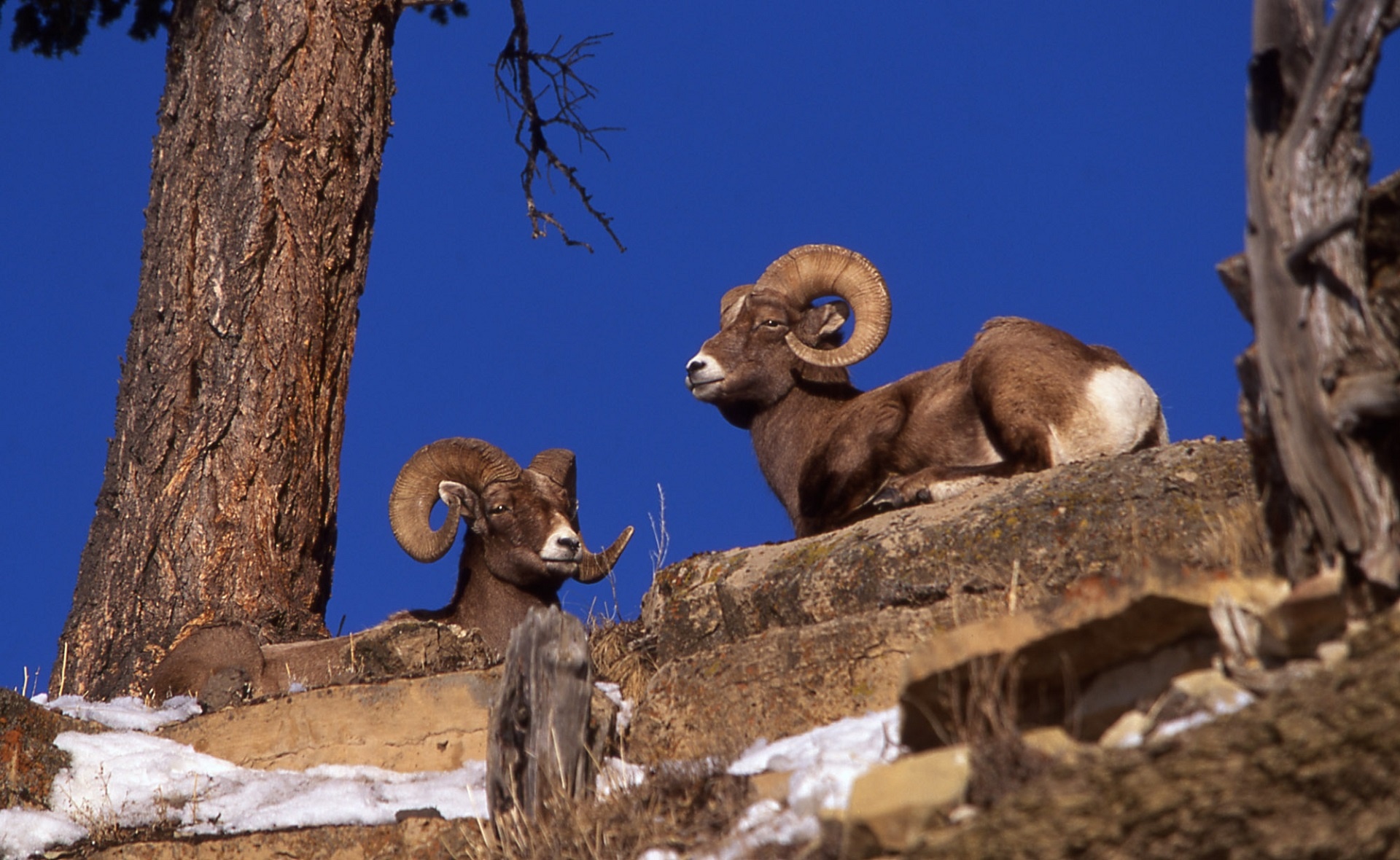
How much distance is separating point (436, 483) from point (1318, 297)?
763 cm

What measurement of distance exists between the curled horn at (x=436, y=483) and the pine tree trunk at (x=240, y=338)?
0.77 metres

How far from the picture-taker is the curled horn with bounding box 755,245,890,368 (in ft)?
29.1

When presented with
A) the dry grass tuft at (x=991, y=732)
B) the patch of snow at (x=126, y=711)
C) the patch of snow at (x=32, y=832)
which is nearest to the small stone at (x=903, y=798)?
the dry grass tuft at (x=991, y=732)

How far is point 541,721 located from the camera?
16.1ft

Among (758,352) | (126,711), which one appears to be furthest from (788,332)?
(126,711)

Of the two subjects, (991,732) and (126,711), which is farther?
(126,711)

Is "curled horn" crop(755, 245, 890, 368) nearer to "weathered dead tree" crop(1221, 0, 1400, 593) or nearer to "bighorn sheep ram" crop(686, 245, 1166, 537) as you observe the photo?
"bighorn sheep ram" crop(686, 245, 1166, 537)

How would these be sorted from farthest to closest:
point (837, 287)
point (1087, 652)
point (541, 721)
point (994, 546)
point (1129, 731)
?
point (837, 287)
point (994, 546)
point (541, 721)
point (1087, 652)
point (1129, 731)

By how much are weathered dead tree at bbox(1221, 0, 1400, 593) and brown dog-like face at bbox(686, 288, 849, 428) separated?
5565 millimetres

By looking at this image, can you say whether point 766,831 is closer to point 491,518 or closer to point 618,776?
point 618,776

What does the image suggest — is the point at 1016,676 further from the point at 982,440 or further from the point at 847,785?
the point at 982,440

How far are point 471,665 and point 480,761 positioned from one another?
1023 millimetres

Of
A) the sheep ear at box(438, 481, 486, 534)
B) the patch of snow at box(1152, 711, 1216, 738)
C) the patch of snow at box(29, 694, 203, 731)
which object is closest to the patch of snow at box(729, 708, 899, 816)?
the patch of snow at box(1152, 711, 1216, 738)

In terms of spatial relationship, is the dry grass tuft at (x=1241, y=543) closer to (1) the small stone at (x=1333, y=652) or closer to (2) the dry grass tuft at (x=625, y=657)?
(1) the small stone at (x=1333, y=652)
